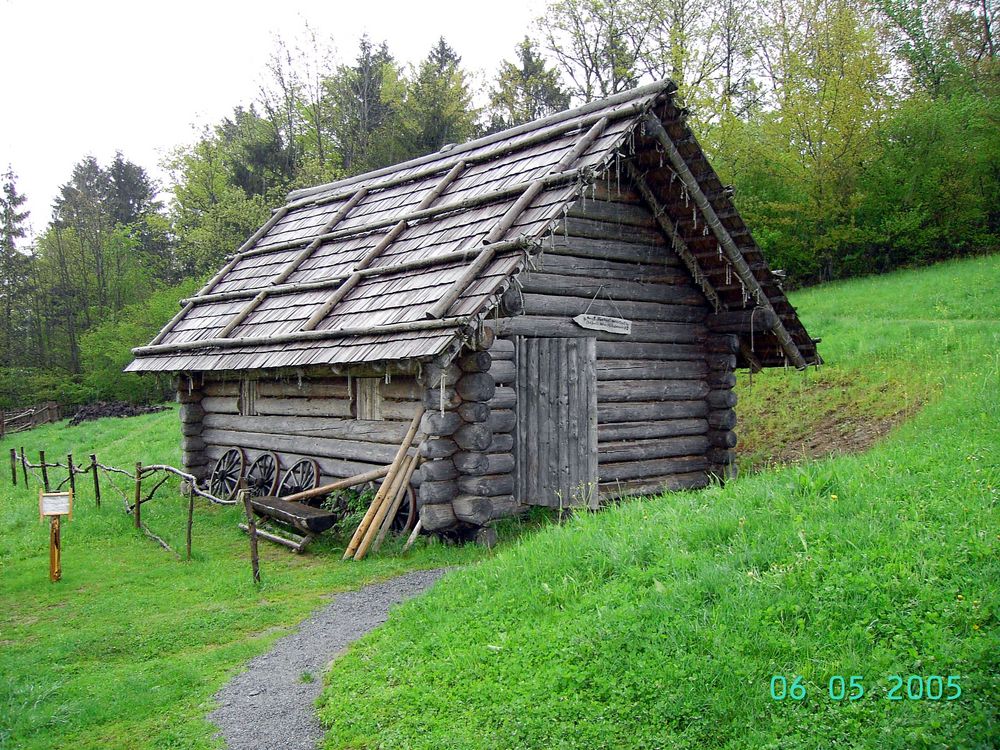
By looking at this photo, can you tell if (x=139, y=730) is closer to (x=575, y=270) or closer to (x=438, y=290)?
(x=438, y=290)

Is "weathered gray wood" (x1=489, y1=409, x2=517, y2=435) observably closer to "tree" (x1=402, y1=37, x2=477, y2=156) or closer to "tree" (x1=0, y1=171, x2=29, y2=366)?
"tree" (x1=402, y1=37, x2=477, y2=156)

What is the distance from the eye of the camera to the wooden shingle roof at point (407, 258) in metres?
8.82

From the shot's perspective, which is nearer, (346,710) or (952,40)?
(346,710)

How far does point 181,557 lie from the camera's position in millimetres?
9789

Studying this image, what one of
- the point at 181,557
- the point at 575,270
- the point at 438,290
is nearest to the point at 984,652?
the point at 438,290

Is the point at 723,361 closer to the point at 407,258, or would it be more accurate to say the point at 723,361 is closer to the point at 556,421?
the point at 556,421

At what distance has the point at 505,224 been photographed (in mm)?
9125

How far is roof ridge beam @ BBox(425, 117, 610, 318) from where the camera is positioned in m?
8.57

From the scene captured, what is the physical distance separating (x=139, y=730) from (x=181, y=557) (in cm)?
507

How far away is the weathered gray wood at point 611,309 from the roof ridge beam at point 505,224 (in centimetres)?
129

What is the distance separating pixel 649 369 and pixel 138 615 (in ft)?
24.9

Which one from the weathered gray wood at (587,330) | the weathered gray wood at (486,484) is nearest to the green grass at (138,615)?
the weathered gray wood at (486,484)

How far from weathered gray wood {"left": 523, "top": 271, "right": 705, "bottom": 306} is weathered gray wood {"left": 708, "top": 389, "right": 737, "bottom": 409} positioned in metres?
1.49
